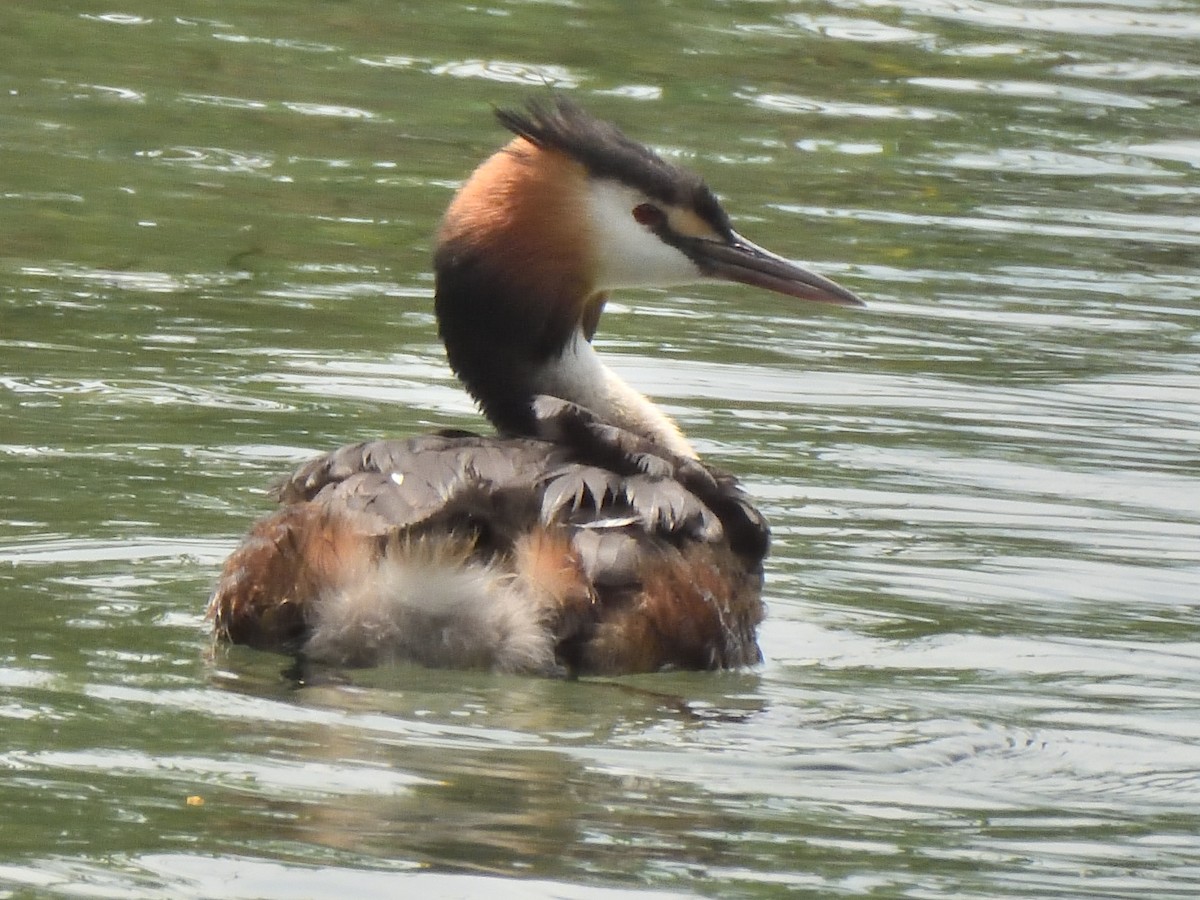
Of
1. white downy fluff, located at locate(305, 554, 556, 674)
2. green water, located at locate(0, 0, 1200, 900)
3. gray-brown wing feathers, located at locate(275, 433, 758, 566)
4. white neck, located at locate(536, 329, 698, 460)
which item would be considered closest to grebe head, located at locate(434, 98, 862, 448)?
white neck, located at locate(536, 329, 698, 460)

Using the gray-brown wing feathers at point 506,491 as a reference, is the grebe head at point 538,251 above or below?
above

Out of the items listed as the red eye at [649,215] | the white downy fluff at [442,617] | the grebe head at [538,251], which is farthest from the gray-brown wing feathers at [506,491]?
the red eye at [649,215]

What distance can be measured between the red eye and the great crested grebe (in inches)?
2.5

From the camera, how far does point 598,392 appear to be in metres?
6.44

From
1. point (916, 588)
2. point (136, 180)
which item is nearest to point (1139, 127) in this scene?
point (136, 180)

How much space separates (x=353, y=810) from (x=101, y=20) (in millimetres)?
9378

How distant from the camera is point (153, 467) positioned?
279 inches

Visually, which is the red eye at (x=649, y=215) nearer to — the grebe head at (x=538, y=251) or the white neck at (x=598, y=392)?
the grebe head at (x=538, y=251)

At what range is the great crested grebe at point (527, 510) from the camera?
5371 mm

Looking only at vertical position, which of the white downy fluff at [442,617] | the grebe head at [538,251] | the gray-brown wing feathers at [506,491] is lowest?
the white downy fluff at [442,617]

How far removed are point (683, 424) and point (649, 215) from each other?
1366 millimetres

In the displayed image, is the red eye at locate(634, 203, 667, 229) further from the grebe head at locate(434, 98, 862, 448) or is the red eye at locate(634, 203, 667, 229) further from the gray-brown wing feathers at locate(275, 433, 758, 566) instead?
the gray-brown wing feathers at locate(275, 433, 758, 566)

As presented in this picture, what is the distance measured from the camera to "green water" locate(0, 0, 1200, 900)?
4.68 meters

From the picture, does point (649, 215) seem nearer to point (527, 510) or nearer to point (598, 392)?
point (598, 392)
